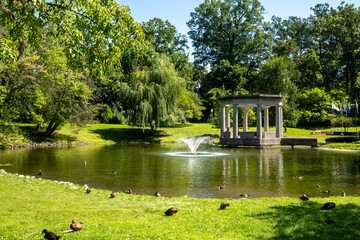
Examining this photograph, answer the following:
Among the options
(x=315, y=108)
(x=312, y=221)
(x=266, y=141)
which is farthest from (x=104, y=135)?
(x=312, y=221)

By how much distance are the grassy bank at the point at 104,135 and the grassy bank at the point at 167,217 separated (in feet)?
95.1

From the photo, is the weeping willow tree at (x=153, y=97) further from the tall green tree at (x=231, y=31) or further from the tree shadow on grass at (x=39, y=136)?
the tall green tree at (x=231, y=31)

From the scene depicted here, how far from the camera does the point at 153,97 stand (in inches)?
1951

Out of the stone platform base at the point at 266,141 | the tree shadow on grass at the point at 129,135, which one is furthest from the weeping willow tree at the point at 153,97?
the stone platform base at the point at 266,141

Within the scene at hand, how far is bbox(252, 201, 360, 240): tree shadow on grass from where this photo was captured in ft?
23.3

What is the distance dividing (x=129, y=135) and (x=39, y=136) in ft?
44.4

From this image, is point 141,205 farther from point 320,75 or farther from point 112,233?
point 320,75

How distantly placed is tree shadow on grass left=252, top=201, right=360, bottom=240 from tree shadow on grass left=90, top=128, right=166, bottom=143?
4129 cm

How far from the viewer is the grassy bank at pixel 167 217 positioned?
715 centimetres

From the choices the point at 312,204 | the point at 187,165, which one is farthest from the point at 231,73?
the point at 312,204

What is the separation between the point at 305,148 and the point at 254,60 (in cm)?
4366

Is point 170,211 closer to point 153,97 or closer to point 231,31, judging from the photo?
point 153,97

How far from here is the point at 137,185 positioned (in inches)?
619

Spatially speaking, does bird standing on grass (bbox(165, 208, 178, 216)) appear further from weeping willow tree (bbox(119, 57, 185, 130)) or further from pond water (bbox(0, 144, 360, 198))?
weeping willow tree (bbox(119, 57, 185, 130))
